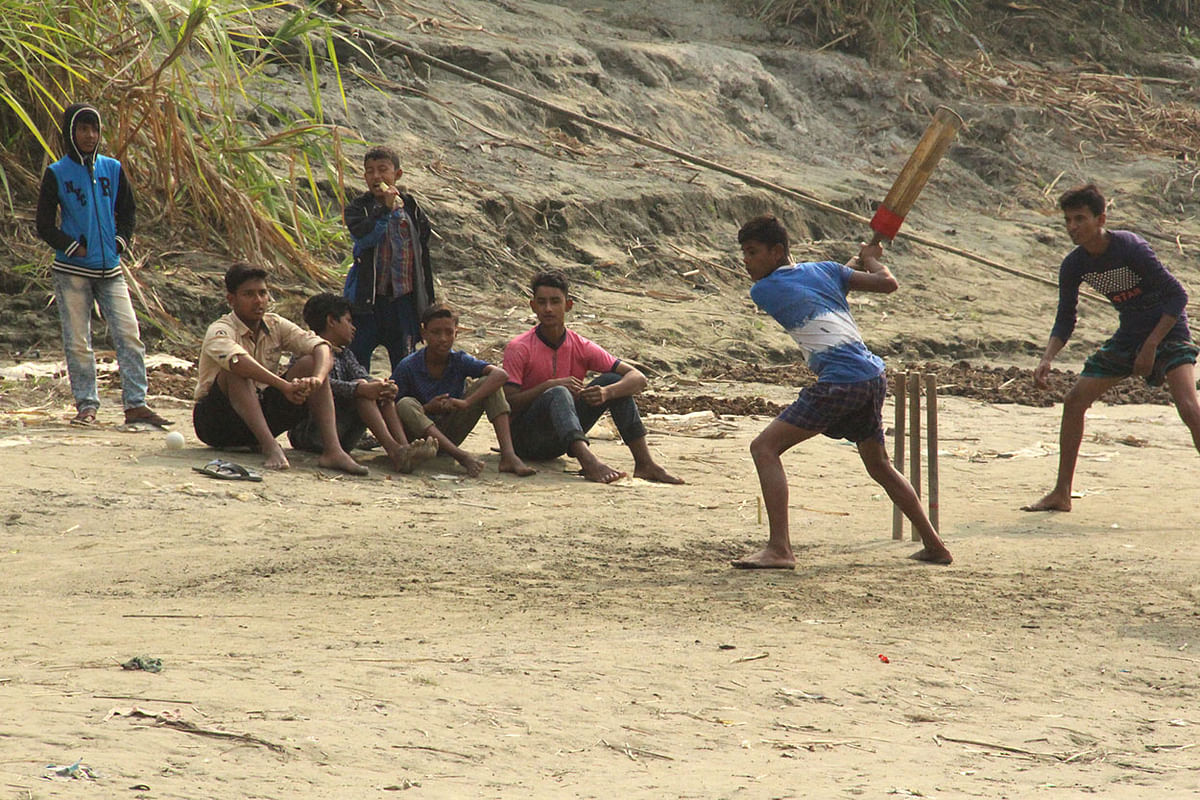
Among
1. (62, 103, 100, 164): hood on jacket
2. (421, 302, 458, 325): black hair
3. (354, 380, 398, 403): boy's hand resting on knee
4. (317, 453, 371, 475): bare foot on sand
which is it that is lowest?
(317, 453, 371, 475): bare foot on sand

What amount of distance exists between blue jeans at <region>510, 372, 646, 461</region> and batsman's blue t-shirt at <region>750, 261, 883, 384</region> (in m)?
1.87

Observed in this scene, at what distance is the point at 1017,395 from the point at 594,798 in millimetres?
8085

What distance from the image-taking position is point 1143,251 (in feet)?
22.4

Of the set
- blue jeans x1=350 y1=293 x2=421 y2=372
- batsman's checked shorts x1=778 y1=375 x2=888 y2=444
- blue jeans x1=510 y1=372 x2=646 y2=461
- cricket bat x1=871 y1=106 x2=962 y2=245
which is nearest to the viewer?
batsman's checked shorts x1=778 y1=375 x2=888 y2=444

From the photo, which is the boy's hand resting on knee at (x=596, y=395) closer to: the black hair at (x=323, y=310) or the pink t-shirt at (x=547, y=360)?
the pink t-shirt at (x=547, y=360)

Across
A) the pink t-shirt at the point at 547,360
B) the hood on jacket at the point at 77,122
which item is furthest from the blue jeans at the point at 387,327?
the hood on jacket at the point at 77,122

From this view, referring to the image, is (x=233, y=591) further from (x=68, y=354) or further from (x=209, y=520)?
(x=68, y=354)

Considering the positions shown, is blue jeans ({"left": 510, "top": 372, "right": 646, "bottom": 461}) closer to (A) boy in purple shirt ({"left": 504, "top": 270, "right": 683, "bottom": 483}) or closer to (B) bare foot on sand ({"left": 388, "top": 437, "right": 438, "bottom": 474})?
(A) boy in purple shirt ({"left": 504, "top": 270, "right": 683, "bottom": 483})

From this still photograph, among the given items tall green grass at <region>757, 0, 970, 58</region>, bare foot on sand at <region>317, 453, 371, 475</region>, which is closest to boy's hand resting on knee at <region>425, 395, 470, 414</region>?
bare foot on sand at <region>317, 453, 371, 475</region>

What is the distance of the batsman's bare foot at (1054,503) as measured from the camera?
7.03m

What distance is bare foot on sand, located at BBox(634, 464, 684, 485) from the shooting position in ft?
24.3

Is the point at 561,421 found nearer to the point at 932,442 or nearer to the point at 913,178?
the point at 932,442

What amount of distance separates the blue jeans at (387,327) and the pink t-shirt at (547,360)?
2.64ft

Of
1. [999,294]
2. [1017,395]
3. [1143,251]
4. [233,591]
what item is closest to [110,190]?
[233,591]
